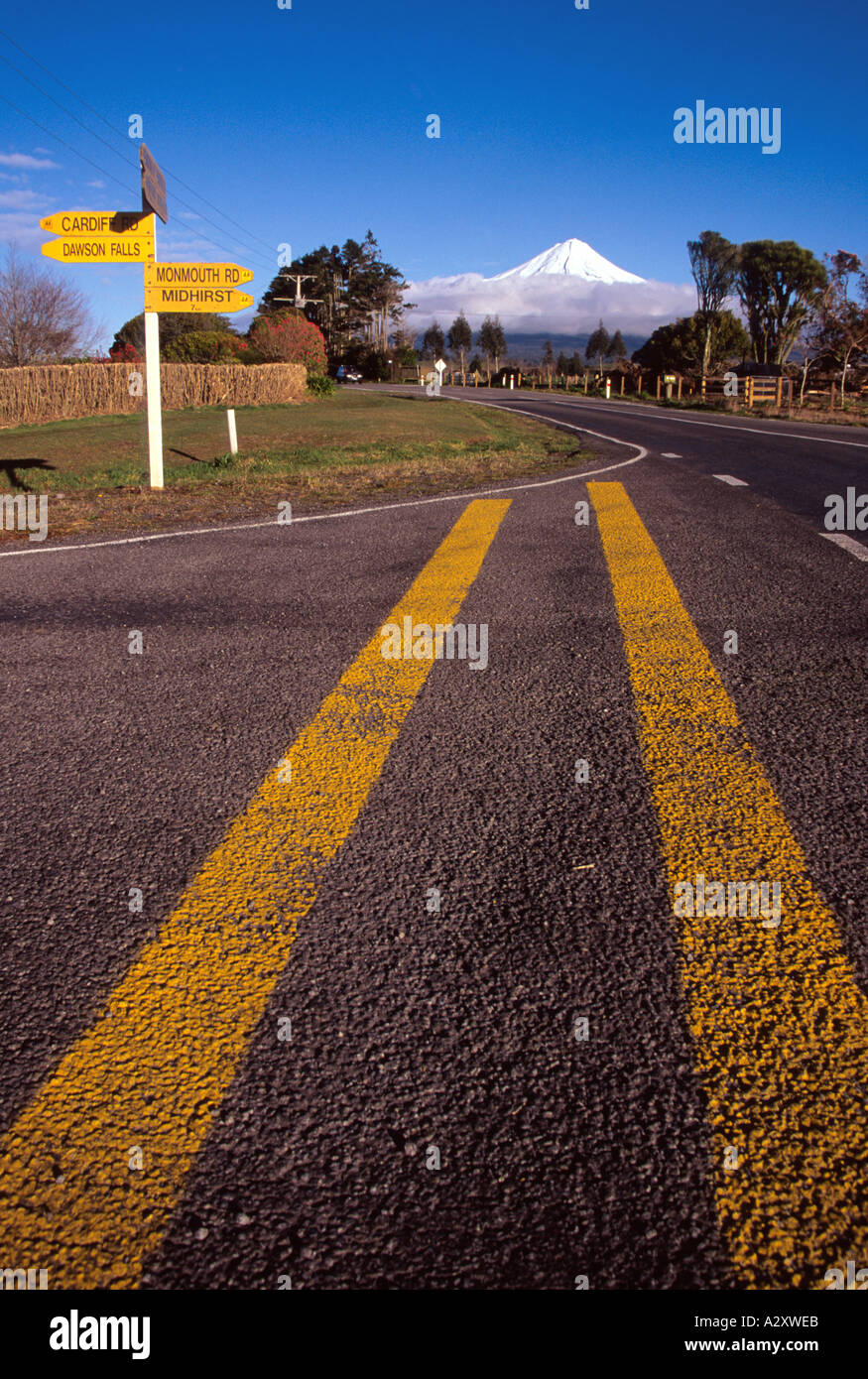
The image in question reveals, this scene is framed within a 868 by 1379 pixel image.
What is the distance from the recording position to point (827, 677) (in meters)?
3.18

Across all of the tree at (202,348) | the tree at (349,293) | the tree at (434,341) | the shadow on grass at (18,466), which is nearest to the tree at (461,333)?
the tree at (434,341)

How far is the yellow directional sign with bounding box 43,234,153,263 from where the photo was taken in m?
9.31

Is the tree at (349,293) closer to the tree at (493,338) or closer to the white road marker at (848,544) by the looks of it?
the tree at (493,338)

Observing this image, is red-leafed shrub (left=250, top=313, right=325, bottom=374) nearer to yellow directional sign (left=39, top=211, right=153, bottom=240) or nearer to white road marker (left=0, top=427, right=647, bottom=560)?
yellow directional sign (left=39, top=211, right=153, bottom=240)

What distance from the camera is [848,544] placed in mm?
5449

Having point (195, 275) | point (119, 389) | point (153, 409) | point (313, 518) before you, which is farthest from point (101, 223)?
point (119, 389)

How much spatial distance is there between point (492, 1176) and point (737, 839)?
1103 millimetres

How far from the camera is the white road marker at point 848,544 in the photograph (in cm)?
518

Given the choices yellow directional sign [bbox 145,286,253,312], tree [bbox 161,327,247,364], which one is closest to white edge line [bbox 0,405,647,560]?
yellow directional sign [bbox 145,286,253,312]

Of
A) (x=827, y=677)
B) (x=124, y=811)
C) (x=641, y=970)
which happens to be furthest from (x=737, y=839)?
(x=124, y=811)

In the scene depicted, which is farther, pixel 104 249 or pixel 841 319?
pixel 841 319

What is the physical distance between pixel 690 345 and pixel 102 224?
2690 inches

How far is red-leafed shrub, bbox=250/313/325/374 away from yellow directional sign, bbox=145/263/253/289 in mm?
38845

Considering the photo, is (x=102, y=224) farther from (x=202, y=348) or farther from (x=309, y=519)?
(x=202, y=348)
